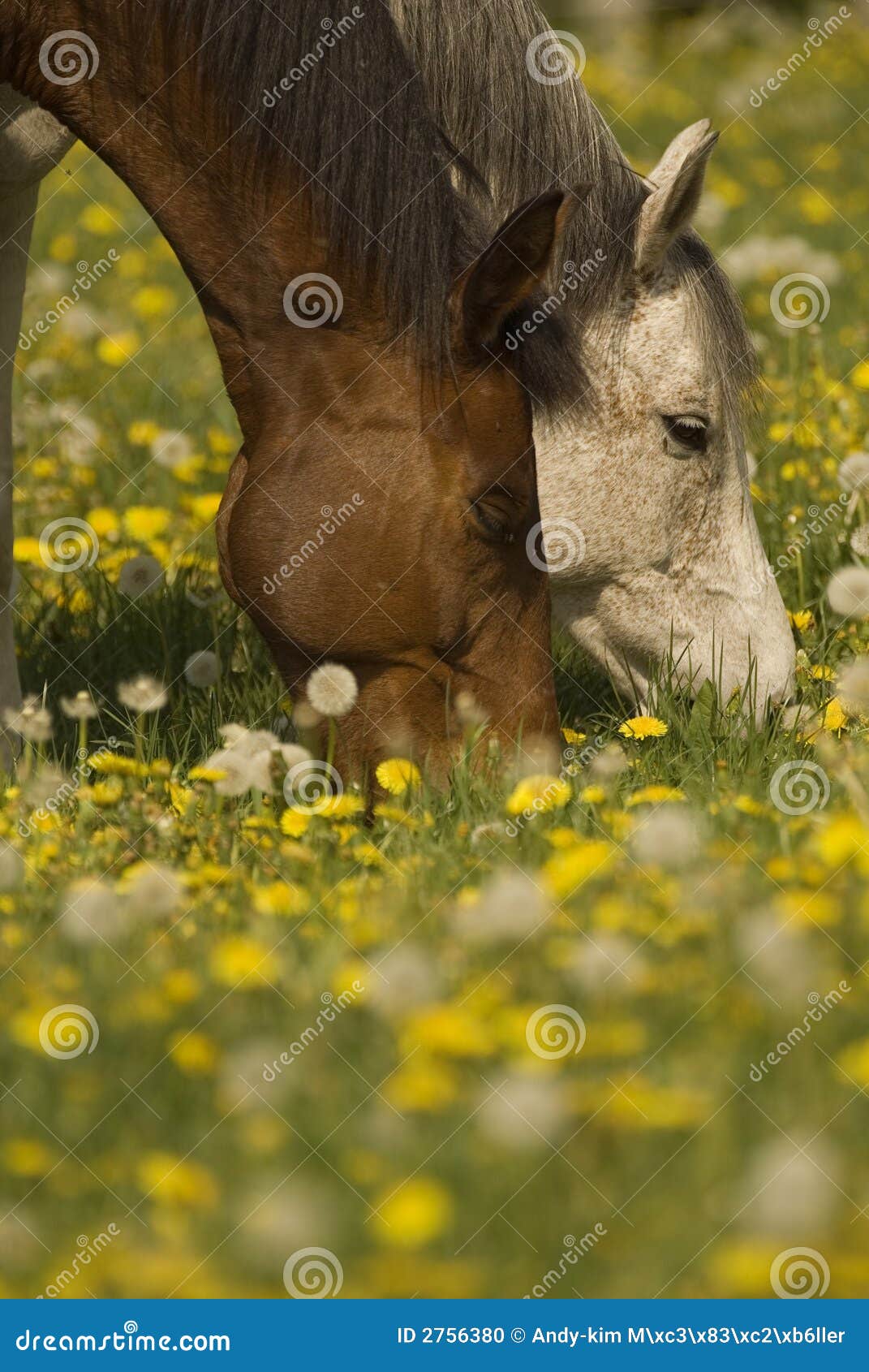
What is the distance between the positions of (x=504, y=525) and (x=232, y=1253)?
212cm

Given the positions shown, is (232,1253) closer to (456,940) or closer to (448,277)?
(456,940)

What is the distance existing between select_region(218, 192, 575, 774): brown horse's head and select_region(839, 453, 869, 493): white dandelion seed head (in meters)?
2.13

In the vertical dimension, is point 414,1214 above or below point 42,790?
above

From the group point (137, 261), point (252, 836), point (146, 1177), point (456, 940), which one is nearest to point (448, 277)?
point (252, 836)

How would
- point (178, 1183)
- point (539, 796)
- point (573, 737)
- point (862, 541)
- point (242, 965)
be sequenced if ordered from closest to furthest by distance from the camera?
point (178, 1183) → point (242, 965) → point (539, 796) → point (573, 737) → point (862, 541)

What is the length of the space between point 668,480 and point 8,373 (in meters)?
1.99

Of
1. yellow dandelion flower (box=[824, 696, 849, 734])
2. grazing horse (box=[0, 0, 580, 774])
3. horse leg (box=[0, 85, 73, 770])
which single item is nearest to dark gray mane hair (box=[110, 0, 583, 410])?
grazing horse (box=[0, 0, 580, 774])

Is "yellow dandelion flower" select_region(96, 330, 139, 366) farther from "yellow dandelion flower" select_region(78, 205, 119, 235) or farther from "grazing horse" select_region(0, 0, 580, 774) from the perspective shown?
"grazing horse" select_region(0, 0, 580, 774)

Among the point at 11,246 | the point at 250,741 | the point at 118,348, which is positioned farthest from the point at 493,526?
the point at 118,348

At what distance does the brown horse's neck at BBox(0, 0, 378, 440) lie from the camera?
378 cm

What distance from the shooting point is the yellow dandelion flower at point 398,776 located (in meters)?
3.78

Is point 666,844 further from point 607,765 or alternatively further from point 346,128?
point 346,128

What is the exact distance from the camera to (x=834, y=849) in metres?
2.81

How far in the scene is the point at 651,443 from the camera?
451cm
